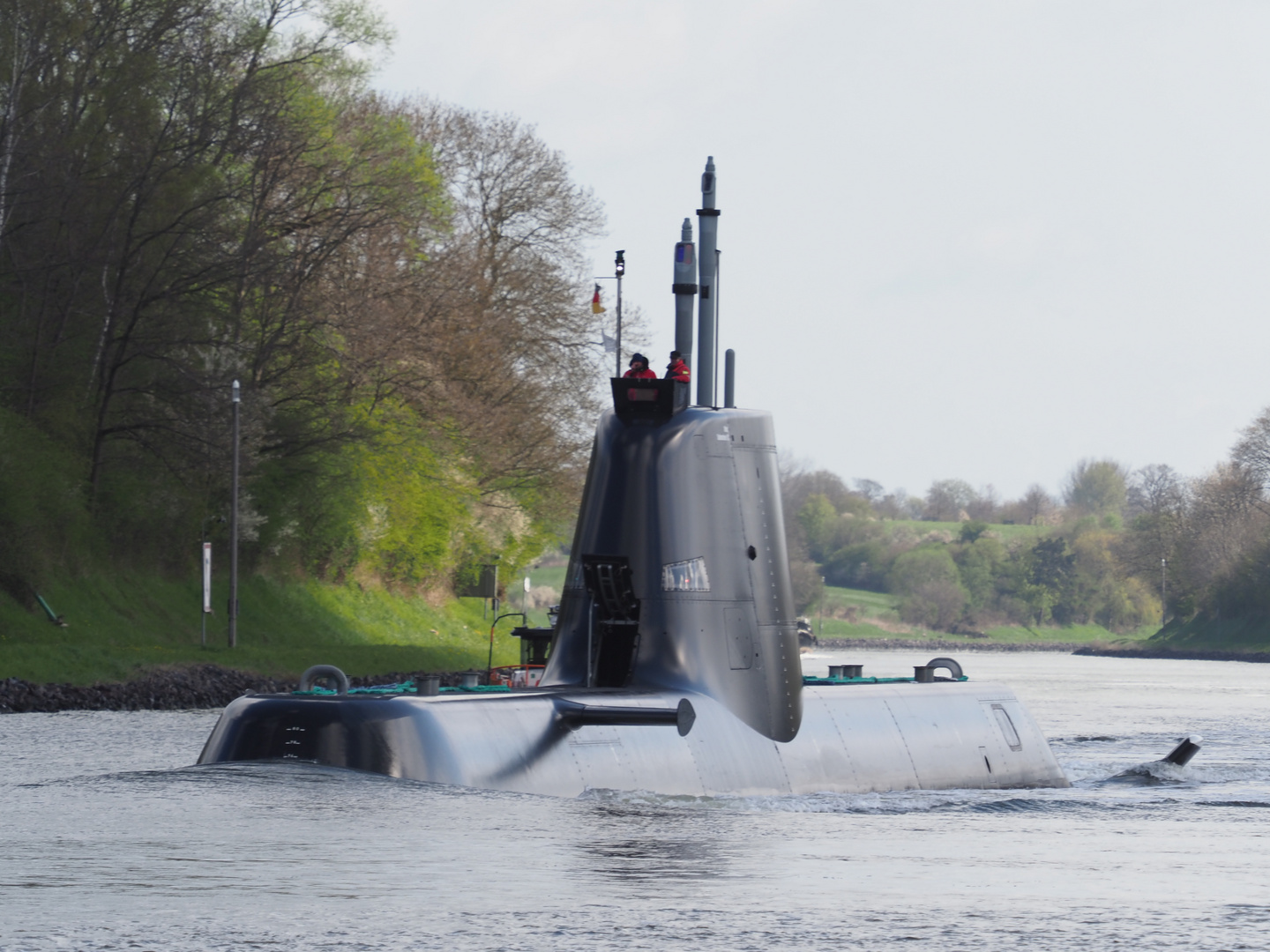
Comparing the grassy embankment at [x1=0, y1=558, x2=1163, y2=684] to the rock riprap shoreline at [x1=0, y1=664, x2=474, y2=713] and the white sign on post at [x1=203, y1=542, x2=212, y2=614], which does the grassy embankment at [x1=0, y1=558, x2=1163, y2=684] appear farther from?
the white sign on post at [x1=203, y1=542, x2=212, y2=614]

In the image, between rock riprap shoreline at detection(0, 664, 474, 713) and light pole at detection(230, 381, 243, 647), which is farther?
light pole at detection(230, 381, 243, 647)

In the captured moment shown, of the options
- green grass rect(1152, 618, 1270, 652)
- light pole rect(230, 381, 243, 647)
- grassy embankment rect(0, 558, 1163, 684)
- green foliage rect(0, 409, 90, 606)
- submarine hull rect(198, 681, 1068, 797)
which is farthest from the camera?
green grass rect(1152, 618, 1270, 652)

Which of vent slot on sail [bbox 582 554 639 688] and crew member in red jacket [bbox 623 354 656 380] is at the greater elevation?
crew member in red jacket [bbox 623 354 656 380]

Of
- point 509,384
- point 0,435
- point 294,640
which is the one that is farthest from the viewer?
point 509,384

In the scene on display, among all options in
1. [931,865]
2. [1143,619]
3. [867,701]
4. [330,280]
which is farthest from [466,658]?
[1143,619]

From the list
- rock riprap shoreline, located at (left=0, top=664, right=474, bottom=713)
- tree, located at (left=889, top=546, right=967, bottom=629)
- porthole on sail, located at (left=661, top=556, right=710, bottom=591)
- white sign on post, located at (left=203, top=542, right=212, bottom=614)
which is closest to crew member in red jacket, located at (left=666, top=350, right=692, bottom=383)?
porthole on sail, located at (left=661, top=556, right=710, bottom=591)

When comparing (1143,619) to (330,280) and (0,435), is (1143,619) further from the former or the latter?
(0,435)

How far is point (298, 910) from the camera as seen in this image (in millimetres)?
9641

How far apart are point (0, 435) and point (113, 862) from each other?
32.1m

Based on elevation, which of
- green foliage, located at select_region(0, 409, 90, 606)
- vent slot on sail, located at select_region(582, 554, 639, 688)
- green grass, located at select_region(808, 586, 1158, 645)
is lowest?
green grass, located at select_region(808, 586, 1158, 645)

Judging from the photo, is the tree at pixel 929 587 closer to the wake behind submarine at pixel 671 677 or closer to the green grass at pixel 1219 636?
the green grass at pixel 1219 636

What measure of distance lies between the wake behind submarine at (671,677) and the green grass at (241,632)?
19.7 meters

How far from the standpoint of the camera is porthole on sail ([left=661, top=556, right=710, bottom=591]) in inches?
701

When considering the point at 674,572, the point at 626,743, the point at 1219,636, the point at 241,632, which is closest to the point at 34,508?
the point at 241,632
